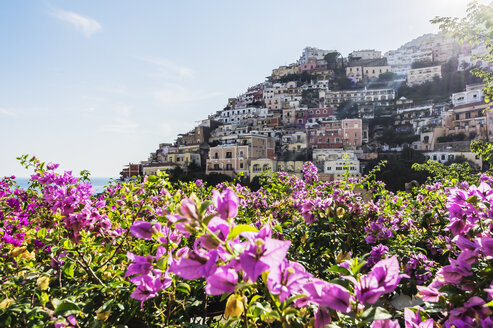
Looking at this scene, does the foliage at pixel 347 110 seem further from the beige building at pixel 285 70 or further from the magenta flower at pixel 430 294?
the magenta flower at pixel 430 294

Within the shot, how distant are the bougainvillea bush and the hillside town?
31.4 metres

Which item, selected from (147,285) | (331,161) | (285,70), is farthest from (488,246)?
(285,70)

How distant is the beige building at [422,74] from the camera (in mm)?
56219

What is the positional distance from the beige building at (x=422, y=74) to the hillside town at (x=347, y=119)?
0.18 m

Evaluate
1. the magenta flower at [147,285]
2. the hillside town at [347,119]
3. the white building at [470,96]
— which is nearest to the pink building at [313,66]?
the hillside town at [347,119]

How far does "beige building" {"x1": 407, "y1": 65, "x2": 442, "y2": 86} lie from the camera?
5622 centimetres

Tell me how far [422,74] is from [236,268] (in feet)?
223

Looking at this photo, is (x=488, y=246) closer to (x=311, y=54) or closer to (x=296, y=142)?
(x=296, y=142)

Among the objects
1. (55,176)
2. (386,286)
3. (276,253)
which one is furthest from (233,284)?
(55,176)

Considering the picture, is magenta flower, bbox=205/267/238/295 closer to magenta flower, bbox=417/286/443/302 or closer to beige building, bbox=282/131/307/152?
magenta flower, bbox=417/286/443/302

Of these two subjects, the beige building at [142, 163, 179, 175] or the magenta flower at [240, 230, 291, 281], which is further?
the beige building at [142, 163, 179, 175]

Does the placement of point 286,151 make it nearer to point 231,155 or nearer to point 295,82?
point 231,155

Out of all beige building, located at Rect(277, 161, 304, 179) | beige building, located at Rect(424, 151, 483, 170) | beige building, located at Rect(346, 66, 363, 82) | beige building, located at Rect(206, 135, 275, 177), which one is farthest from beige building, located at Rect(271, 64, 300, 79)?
beige building, located at Rect(424, 151, 483, 170)

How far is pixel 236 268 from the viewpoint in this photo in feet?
2.36
